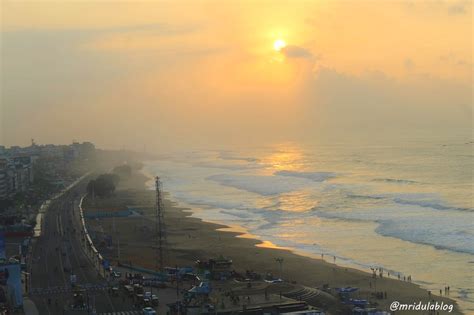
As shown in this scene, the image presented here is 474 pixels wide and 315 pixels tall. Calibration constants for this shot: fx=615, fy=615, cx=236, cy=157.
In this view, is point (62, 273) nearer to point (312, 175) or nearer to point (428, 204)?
point (428, 204)

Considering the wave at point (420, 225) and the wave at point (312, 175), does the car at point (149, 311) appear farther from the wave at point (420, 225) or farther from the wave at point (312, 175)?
the wave at point (312, 175)

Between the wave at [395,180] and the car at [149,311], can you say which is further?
the wave at [395,180]

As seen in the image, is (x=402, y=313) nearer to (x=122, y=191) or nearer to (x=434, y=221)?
(x=434, y=221)

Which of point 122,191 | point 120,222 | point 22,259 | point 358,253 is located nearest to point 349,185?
point 122,191

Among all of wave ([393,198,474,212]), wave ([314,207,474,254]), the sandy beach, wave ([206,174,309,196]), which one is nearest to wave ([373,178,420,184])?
wave ([206,174,309,196])

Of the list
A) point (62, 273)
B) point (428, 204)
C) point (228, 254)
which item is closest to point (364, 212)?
point (428, 204)

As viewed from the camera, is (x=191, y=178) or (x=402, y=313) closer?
(x=402, y=313)

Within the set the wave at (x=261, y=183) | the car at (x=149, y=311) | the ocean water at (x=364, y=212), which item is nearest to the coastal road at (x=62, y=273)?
the car at (x=149, y=311)
